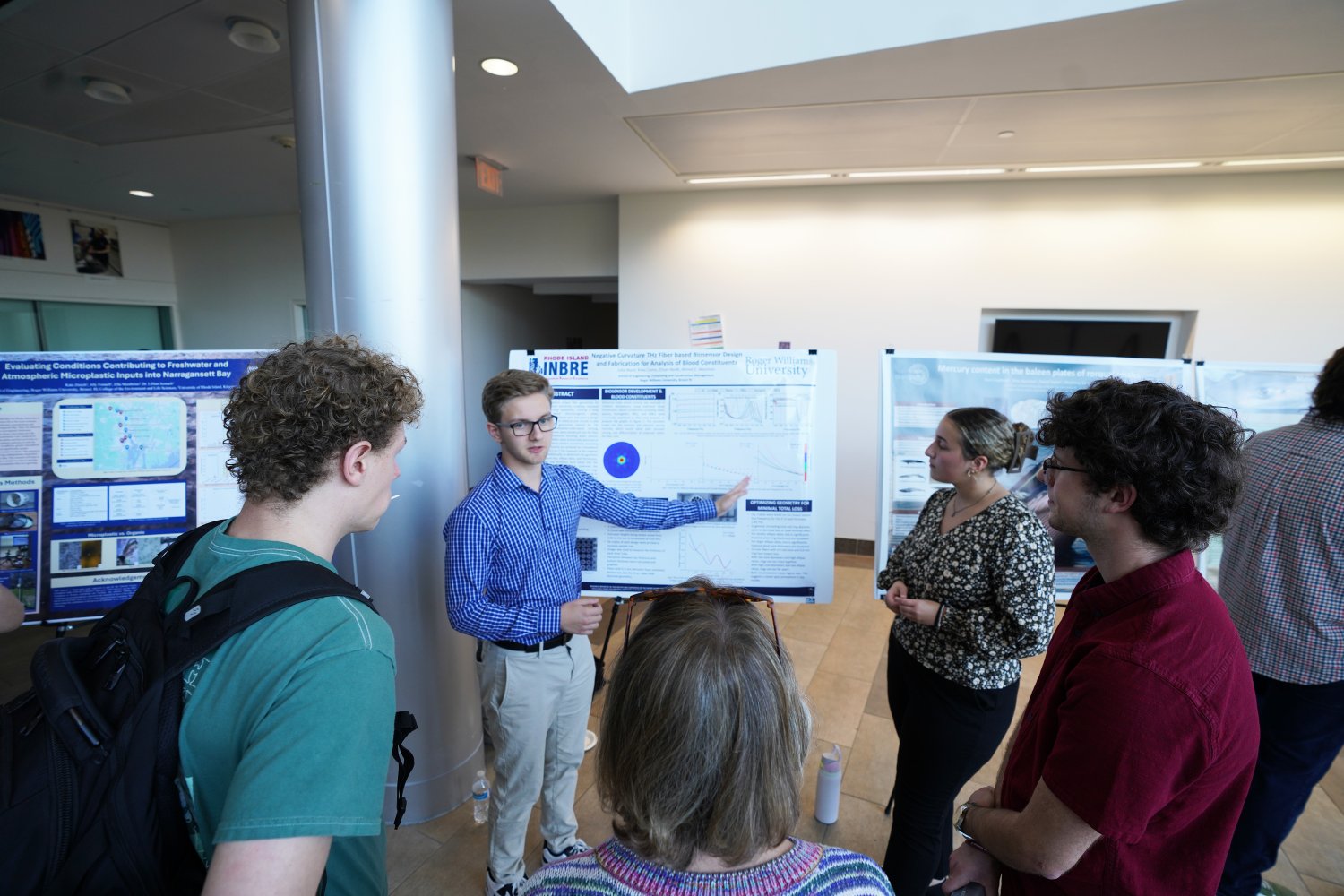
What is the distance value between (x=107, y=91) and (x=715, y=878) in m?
4.84

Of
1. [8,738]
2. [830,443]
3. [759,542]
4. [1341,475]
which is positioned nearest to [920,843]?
[759,542]

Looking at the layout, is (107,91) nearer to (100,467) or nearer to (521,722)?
(100,467)

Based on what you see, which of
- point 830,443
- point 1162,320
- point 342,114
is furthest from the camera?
point 1162,320

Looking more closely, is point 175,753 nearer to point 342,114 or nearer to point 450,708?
point 450,708

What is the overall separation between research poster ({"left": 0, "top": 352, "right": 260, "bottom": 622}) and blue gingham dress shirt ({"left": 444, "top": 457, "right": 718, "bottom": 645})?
0.79 m

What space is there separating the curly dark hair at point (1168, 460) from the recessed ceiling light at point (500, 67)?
307cm

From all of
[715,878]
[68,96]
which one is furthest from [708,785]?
[68,96]

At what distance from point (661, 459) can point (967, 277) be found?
4.00 m

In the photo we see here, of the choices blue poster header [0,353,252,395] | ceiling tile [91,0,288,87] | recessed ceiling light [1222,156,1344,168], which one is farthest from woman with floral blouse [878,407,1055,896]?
recessed ceiling light [1222,156,1344,168]

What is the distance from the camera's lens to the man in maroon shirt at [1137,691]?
862 mm

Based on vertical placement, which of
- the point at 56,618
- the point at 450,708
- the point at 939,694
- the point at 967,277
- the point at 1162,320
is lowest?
the point at 450,708

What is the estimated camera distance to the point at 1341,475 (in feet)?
5.16

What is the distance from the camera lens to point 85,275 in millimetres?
6465

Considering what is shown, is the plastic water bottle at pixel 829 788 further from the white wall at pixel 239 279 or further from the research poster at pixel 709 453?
the white wall at pixel 239 279
